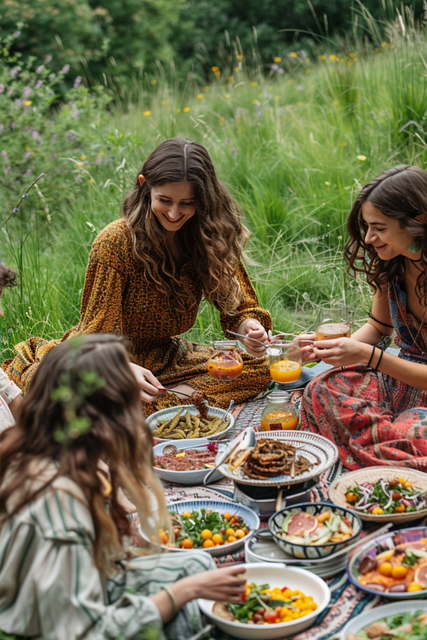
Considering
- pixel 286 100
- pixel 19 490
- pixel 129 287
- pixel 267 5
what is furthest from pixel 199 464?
pixel 267 5

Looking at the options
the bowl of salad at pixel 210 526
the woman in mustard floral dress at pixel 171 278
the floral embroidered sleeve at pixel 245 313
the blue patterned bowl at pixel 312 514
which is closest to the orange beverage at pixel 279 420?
the woman in mustard floral dress at pixel 171 278

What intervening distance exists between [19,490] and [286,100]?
26.3ft

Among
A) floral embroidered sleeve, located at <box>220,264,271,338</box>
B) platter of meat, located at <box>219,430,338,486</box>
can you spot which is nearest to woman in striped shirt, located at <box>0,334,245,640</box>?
platter of meat, located at <box>219,430,338,486</box>

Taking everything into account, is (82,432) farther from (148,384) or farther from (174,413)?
(174,413)

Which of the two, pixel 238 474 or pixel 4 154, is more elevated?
pixel 4 154

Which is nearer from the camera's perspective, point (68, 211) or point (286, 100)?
point (68, 211)

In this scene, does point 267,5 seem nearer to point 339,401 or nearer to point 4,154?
point 4,154

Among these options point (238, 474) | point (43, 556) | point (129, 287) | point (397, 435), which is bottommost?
point (397, 435)

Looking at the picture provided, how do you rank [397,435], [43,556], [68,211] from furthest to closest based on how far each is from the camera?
1. [68,211]
2. [397,435]
3. [43,556]

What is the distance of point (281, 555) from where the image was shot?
2479mm

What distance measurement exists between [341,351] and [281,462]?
2.07 ft

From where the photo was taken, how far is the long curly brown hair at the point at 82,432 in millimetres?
1723

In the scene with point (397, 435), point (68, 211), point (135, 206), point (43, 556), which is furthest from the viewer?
point (68, 211)

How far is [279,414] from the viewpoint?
3293 mm
